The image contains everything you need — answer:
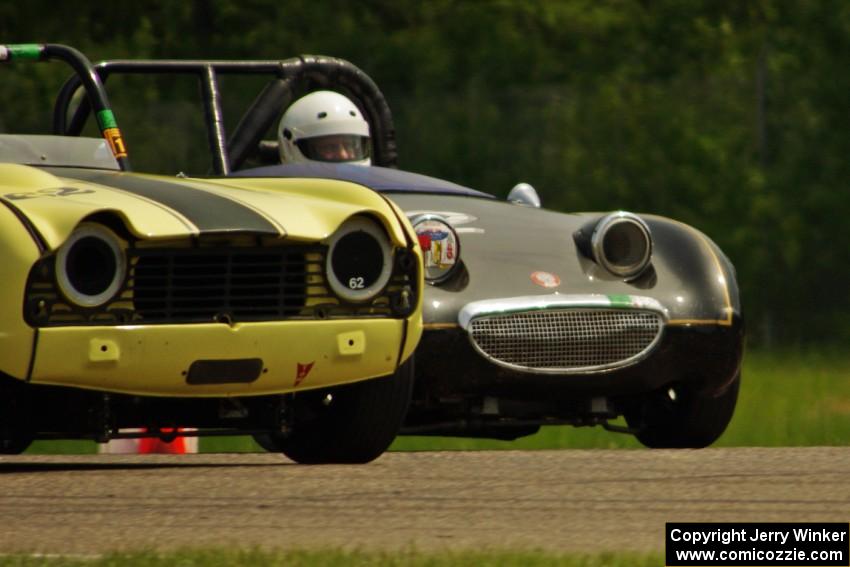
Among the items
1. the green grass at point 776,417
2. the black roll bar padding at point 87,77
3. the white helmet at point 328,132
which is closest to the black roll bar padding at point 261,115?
the white helmet at point 328,132

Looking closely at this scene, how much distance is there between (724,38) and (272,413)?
48.3 ft

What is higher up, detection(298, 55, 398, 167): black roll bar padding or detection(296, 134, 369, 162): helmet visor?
detection(298, 55, 398, 167): black roll bar padding

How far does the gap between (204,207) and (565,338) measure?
1609mm

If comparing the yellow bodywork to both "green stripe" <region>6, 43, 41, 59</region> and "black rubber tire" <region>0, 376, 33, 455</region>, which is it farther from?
"green stripe" <region>6, 43, 41, 59</region>

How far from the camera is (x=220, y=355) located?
612 centimetres

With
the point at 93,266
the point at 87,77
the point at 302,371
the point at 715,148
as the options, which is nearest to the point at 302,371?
the point at 302,371

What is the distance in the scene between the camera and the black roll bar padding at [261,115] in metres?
8.69

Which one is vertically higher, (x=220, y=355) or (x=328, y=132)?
(x=328, y=132)

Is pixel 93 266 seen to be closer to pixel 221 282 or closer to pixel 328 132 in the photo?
pixel 221 282

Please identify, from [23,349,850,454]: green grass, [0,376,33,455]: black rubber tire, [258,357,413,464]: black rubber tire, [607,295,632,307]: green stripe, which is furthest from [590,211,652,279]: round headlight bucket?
[0,376,33,455]: black rubber tire

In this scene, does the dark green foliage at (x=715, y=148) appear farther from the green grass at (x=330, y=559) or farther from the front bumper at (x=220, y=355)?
the green grass at (x=330, y=559)

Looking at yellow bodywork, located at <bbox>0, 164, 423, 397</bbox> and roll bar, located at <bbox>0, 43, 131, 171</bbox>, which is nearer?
yellow bodywork, located at <bbox>0, 164, 423, 397</bbox>

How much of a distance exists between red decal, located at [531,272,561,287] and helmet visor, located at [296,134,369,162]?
188 cm

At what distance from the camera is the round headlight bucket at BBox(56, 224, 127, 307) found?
5906mm
